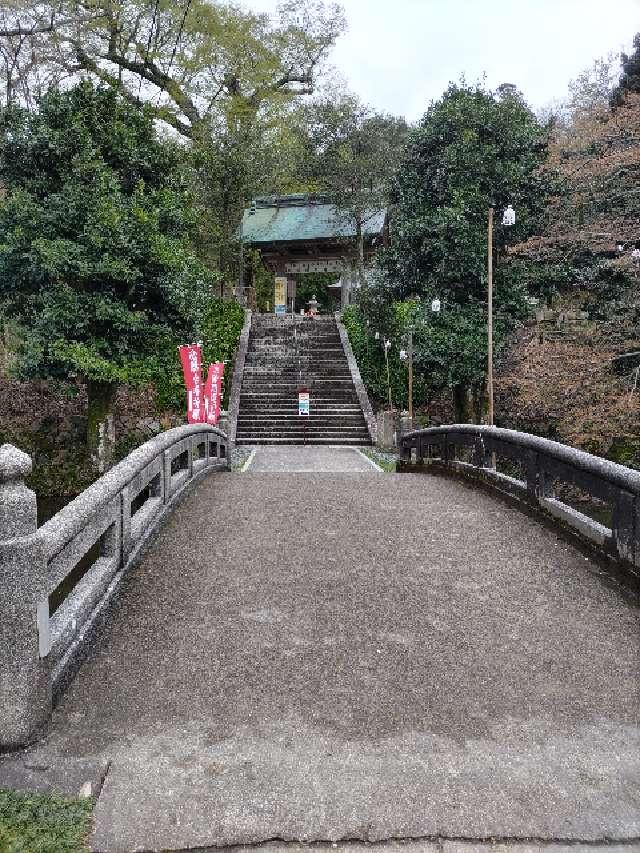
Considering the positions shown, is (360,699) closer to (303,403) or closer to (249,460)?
(249,460)

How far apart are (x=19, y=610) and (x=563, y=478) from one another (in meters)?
4.40

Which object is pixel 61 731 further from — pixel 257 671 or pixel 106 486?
pixel 106 486

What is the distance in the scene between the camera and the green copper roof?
29.9 metres

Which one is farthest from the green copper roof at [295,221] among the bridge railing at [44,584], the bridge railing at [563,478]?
the bridge railing at [44,584]

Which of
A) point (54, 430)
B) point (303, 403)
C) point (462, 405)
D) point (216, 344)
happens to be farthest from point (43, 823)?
point (216, 344)

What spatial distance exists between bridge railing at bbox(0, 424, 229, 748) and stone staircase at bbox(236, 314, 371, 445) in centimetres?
1581

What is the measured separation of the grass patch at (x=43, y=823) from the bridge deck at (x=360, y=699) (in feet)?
0.23

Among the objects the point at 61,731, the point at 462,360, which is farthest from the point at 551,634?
the point at 462,360

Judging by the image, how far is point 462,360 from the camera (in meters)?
18.9

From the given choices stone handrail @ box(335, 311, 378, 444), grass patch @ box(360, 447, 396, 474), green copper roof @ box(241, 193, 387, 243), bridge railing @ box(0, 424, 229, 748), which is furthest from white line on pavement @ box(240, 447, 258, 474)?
green copper roof @ box(241, 193, 387, 243)

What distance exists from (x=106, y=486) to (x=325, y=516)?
104 inches

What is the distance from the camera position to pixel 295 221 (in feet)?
106

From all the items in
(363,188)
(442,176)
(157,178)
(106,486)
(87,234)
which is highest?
(363,188)

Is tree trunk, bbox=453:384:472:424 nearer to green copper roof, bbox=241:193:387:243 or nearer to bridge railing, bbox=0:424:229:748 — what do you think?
green copper roof, bbox=241:193:387:243
